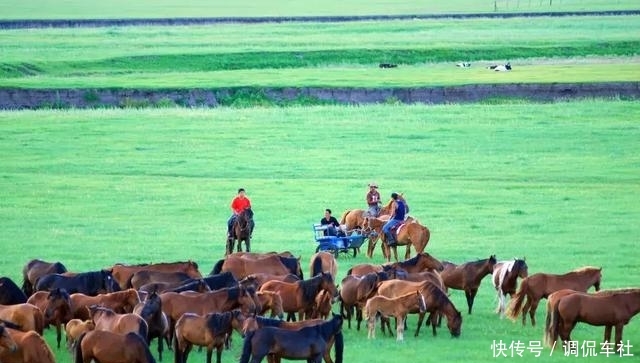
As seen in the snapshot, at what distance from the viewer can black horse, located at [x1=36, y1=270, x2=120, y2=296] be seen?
20922mm

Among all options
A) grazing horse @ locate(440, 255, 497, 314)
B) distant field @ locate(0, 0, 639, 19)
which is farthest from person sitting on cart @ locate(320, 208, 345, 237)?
distant field @ locate(0, 0, 639, 19)

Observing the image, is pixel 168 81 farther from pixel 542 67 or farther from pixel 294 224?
pixel 294 224

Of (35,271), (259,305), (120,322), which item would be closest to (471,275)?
(259,305)

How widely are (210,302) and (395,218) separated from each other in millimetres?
8205

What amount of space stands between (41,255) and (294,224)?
19.0 feet

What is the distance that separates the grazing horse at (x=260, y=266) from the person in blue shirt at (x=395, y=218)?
381 centimetres

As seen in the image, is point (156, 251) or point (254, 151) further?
point (254, 151)

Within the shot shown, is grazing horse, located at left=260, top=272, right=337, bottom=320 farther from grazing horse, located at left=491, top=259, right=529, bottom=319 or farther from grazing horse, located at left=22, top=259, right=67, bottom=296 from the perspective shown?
grazing horse, located at left=22, top=259, right=67, bottom=296

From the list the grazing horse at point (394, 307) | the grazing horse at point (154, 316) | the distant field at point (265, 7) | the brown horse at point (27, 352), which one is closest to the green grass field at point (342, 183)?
the grazing horse at point (394, 307)

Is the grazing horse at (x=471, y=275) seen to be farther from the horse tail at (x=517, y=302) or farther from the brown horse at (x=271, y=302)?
the brown horse at (x=271, y=302)

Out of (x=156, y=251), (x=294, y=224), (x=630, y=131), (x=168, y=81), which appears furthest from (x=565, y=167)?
(x=168, y=81)

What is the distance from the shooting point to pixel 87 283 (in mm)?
20953

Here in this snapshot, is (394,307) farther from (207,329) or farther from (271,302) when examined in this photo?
(207,329)

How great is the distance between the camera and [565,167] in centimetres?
3875
